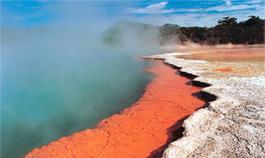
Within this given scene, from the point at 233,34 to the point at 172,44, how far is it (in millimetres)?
12309

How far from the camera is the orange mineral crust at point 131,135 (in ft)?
21.1

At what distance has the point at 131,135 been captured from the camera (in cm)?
726

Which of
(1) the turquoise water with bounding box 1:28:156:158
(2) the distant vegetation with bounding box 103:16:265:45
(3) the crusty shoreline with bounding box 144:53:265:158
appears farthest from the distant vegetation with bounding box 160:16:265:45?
(3) the crusty shoreline with bounding box 144:53:265:158

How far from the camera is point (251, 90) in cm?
1004

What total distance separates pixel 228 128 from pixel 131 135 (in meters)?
2.36

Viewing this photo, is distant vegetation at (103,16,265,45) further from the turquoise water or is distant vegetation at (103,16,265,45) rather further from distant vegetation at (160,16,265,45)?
the turquoise water

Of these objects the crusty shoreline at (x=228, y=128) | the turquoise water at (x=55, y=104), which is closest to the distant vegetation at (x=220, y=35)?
the turquoise water at (x=55, y=104)

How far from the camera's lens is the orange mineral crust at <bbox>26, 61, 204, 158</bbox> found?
6445 millimetres

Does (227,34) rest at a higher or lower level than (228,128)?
higher

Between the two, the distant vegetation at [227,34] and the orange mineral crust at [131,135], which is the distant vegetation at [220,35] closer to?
the distant vegetation at [227,34]

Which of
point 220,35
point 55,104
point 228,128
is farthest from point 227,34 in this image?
point 228,128

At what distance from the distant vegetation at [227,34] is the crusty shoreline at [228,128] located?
49.2 meters

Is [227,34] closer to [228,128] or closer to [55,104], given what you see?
[55,104]

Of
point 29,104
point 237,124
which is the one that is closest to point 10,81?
point 29,104
